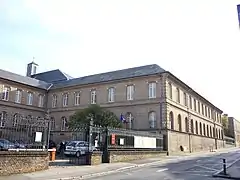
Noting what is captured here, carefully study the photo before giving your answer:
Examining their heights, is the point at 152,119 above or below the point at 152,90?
below

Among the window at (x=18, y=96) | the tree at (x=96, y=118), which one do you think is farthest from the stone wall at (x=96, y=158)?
the window at (x=18, y=96)

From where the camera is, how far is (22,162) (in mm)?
14562

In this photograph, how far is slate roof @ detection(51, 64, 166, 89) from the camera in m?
39.0

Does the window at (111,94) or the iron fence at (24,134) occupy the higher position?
the window at (111,94)

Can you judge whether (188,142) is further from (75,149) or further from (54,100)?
(54,100)

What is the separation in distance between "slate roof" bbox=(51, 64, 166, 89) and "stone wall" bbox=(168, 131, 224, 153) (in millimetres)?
9343

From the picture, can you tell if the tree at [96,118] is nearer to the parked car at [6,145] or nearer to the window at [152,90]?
the window at [152,90]

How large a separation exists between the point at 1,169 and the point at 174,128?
2743 centimetres

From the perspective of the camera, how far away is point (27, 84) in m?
46.8

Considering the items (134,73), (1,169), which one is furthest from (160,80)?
(1,169)

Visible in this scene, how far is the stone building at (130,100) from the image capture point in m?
36.4

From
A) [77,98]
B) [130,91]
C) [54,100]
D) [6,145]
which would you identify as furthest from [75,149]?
[54,100]

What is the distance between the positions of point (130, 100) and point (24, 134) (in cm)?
2438

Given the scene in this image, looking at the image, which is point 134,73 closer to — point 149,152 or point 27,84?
point 149,152
